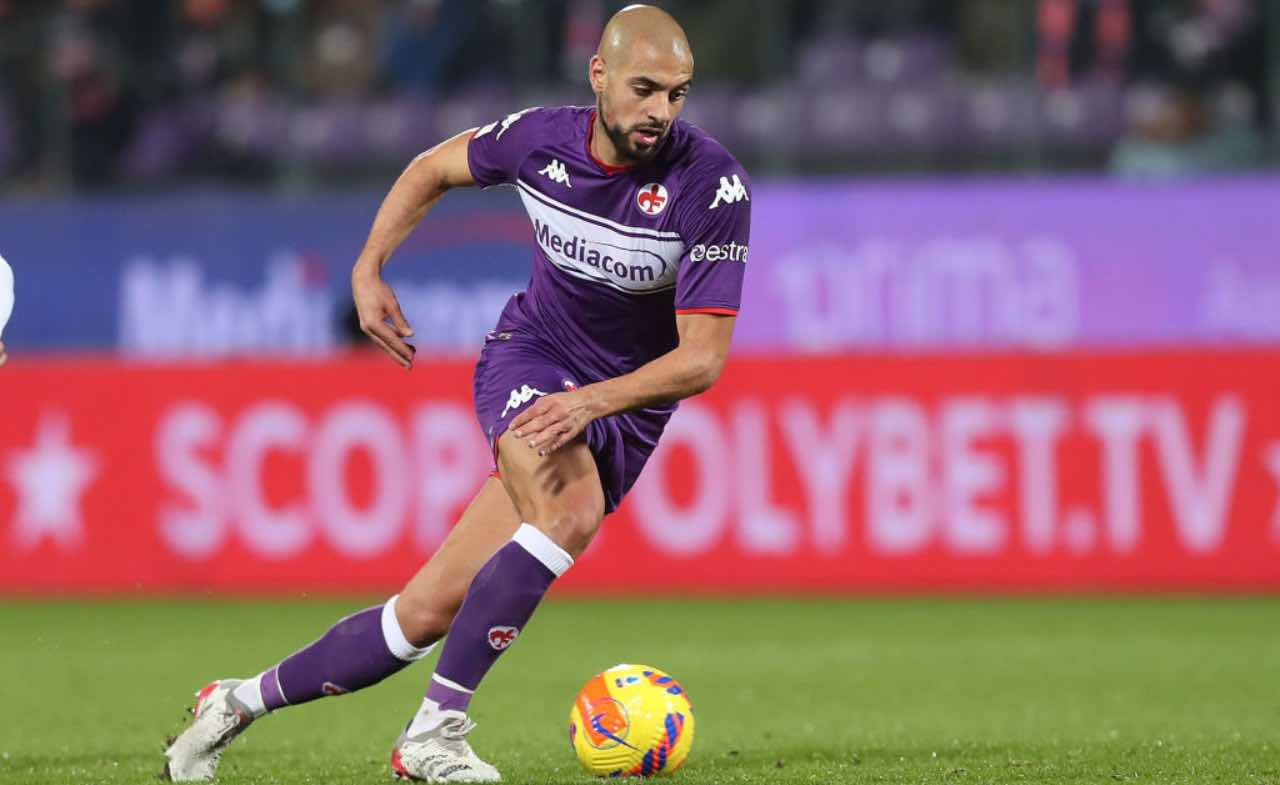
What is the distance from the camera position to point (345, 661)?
19.0 ft

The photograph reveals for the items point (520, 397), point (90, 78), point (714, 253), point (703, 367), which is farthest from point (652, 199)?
point (90, 78)

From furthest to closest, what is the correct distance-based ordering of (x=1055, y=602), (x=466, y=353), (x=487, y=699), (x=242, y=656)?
(x=466, y=353), (x=1055, y=602), (x=242, y=656), (x=487, y=699)

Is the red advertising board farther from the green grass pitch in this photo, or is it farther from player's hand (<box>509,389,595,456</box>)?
player's hand (<box>509,389,595,456</box>)

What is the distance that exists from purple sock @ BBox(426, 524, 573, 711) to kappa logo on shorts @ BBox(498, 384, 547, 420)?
0.36 metres

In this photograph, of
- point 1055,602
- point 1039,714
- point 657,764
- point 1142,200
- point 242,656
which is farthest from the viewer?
point 1142,200

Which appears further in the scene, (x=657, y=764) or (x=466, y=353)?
(x=466, y=353)

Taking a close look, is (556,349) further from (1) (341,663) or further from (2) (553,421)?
(1) (341,663)


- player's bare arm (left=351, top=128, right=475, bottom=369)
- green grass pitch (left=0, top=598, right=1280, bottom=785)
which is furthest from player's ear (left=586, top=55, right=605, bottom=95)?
green grass pitch (left=0, top=598, right=1280, bottom=785)

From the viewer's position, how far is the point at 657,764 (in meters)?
5.79

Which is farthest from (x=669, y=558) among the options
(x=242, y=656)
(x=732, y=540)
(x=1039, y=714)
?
(x=1039, y=714)

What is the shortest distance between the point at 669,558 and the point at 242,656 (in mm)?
3697

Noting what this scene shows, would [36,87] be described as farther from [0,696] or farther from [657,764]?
[657,764]

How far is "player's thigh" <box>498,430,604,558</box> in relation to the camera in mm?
5590

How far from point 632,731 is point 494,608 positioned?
1.83 ft
